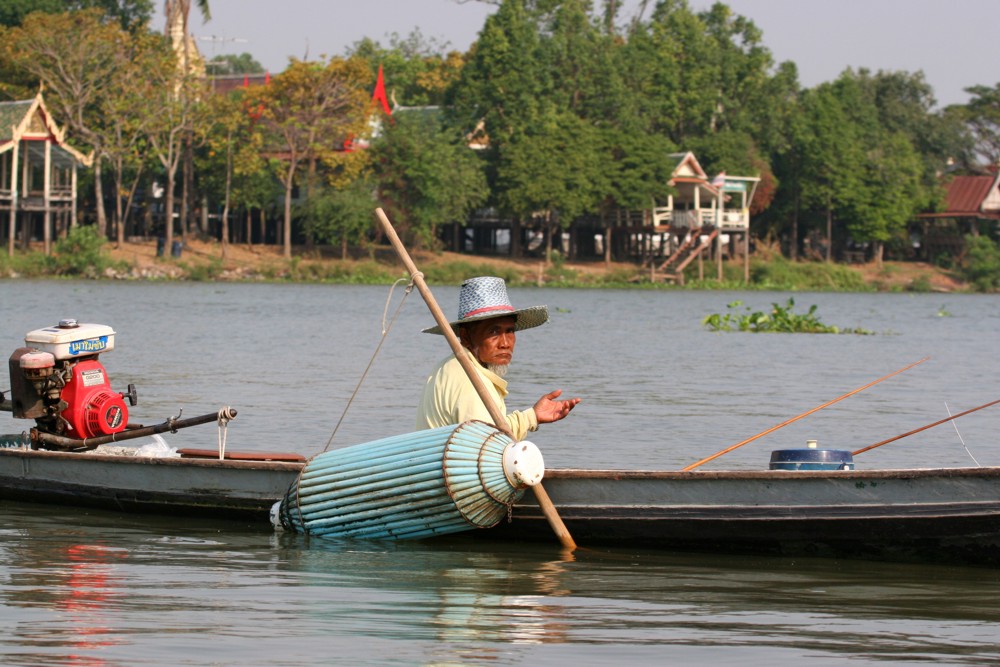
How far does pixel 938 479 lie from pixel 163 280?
4840 cm

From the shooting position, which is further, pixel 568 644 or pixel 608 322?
pixel 608 322

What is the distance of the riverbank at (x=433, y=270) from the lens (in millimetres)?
55344

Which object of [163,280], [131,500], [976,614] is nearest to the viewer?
[976,614]

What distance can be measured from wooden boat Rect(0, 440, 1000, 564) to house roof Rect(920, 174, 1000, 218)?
215 feet

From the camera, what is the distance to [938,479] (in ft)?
27.0

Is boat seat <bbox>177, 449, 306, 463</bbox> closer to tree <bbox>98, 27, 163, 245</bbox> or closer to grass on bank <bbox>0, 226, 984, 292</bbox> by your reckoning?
grass on bank <bbox>0, 226, 984, 292</bbox>

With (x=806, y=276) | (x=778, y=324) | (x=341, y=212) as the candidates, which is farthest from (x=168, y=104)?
(x=806, y=276)

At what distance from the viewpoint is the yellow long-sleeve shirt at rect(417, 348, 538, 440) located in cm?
877

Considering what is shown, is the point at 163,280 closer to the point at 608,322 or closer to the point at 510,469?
the point at 608,322

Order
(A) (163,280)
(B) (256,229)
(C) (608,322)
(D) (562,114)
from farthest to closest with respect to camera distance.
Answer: (B) (256,229) → (D) (562,114) → (A) (163,280) → (C) (608,322)

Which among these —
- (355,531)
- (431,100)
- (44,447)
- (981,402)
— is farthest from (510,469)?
(431,100)

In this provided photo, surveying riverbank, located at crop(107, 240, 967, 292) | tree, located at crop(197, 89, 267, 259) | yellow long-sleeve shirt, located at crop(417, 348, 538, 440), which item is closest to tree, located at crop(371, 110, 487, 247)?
riverbank, located at crop(107, 240, 967, 292)

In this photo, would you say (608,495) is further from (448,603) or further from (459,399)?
(448,603)

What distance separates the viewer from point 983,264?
69.4 metres
